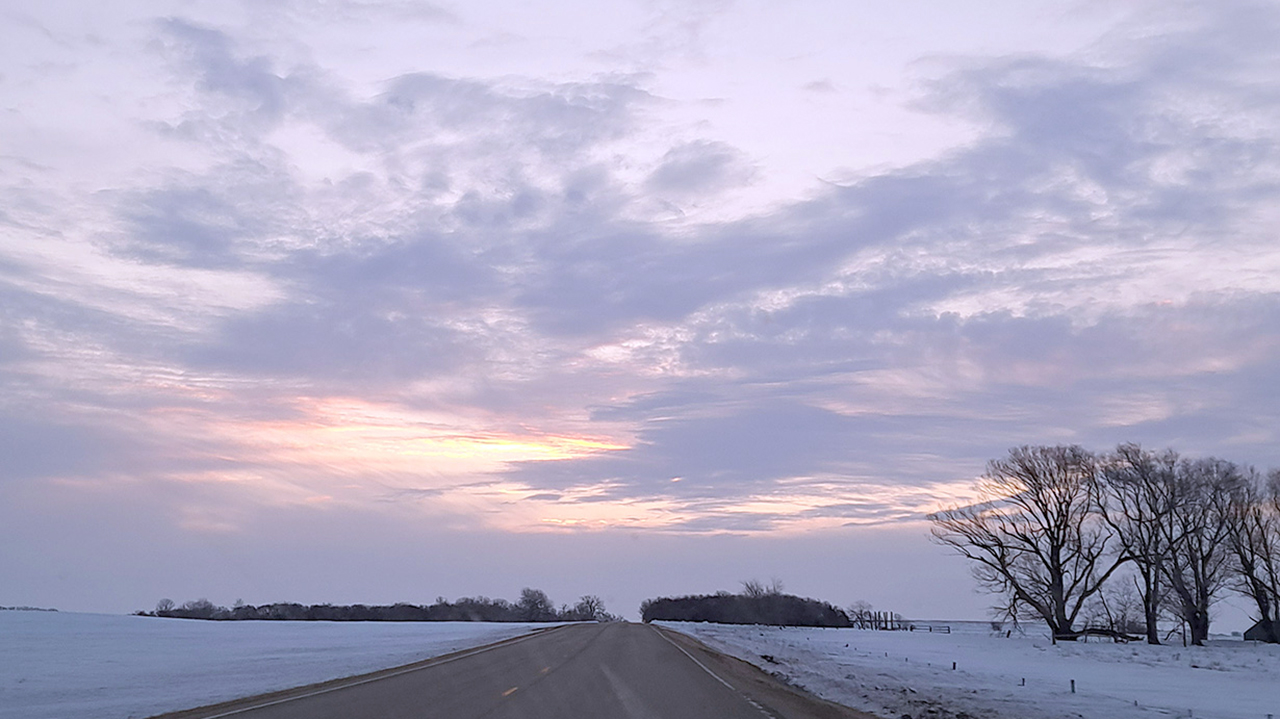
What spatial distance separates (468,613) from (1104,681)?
167416mm

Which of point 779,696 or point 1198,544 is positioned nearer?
point 779,696

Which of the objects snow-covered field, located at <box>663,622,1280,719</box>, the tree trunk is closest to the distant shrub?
the tree trunk

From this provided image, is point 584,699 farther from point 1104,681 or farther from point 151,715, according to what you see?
point 1104,681

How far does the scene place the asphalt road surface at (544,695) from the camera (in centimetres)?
1524

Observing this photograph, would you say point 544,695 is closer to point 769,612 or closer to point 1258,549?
point 1258,549

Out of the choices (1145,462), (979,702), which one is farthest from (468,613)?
(979,702)

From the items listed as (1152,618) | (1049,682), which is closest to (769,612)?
(1152,618)

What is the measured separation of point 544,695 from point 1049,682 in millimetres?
17016

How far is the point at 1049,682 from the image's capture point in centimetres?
2747

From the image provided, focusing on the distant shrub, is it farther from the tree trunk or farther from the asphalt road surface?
the asphalt road surface

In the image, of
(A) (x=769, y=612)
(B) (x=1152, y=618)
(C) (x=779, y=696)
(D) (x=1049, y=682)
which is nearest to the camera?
(C) (x=779, y=696)

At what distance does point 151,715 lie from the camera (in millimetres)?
15609

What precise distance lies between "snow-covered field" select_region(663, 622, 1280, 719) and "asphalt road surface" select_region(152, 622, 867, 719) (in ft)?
6.89

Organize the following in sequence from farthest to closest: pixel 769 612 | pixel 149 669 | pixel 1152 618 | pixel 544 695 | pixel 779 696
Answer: pixel 769 612 < pixel 1152 618 < pixel 149 669 < pixel 779 696 < pixel 544 695
